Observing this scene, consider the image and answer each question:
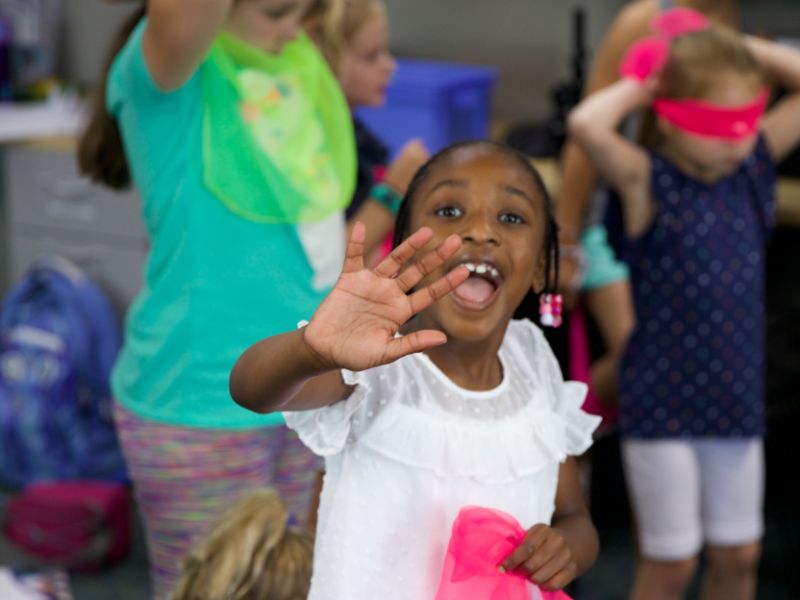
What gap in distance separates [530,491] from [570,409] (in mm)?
128

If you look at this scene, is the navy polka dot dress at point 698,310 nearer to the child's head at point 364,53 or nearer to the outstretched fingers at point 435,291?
the child's head at point 364,53

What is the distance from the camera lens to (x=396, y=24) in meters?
3.96

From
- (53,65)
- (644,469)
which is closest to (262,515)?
(644,469)

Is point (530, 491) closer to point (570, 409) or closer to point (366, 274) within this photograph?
point (570, 409)

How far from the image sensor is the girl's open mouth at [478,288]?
1.24m

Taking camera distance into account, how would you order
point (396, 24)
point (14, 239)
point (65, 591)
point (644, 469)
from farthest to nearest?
point (396, 24)
point (14, 239)
point (644, 469)
point (65, 591)

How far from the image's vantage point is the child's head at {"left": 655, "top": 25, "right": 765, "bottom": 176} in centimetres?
214

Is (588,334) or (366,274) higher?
(366,274)

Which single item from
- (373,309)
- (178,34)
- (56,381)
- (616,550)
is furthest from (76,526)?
(373,309)

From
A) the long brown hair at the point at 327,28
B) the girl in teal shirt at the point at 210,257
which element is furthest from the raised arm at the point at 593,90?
the girl in teal shirt at the point at 210,257

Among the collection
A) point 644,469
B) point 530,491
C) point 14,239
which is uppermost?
point 530,491

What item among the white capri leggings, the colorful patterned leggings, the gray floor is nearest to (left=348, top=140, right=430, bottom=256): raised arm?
the colorful patterned leggings

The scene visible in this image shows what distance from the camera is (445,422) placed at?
4.19 ft

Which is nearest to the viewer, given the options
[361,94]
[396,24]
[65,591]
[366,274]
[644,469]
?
[366,274]
